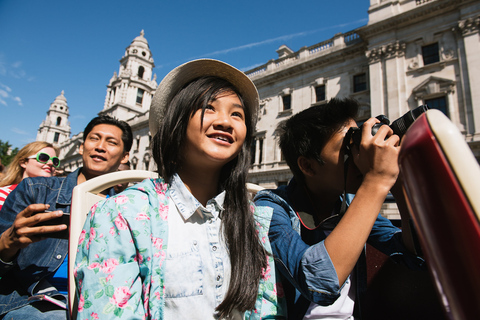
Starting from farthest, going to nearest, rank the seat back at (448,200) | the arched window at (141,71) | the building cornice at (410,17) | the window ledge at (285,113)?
1. the arched window at (141,71)
2. the window ledge at (285,113)
3. the building cornice at (410,17)
4. the seat back at (448,200)

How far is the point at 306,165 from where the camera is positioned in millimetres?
1962

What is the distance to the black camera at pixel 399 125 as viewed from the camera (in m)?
1.28

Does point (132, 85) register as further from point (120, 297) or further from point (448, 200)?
point (448, 200)

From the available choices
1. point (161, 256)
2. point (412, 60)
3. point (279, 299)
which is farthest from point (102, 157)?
point (412, 60)

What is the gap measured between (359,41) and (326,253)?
19623mm

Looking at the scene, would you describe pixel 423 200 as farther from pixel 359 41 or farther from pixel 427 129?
pixel 359 41

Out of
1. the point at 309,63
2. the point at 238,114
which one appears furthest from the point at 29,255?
the point at 309,63

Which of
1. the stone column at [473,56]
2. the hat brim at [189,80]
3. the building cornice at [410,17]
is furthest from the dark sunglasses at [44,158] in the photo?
the building cornice at [410,17]

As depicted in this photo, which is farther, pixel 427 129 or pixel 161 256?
pixel 161 256

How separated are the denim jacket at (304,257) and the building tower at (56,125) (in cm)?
8276

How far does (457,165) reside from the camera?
0.44 m

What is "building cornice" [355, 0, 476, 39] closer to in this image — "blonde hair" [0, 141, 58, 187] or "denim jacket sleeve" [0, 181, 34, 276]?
"blonde hair" [0, 141, 58, 187]

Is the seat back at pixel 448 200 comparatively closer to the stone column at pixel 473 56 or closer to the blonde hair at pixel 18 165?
the blonde hair at pixel 18 165

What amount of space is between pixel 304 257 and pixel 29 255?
1.81m
